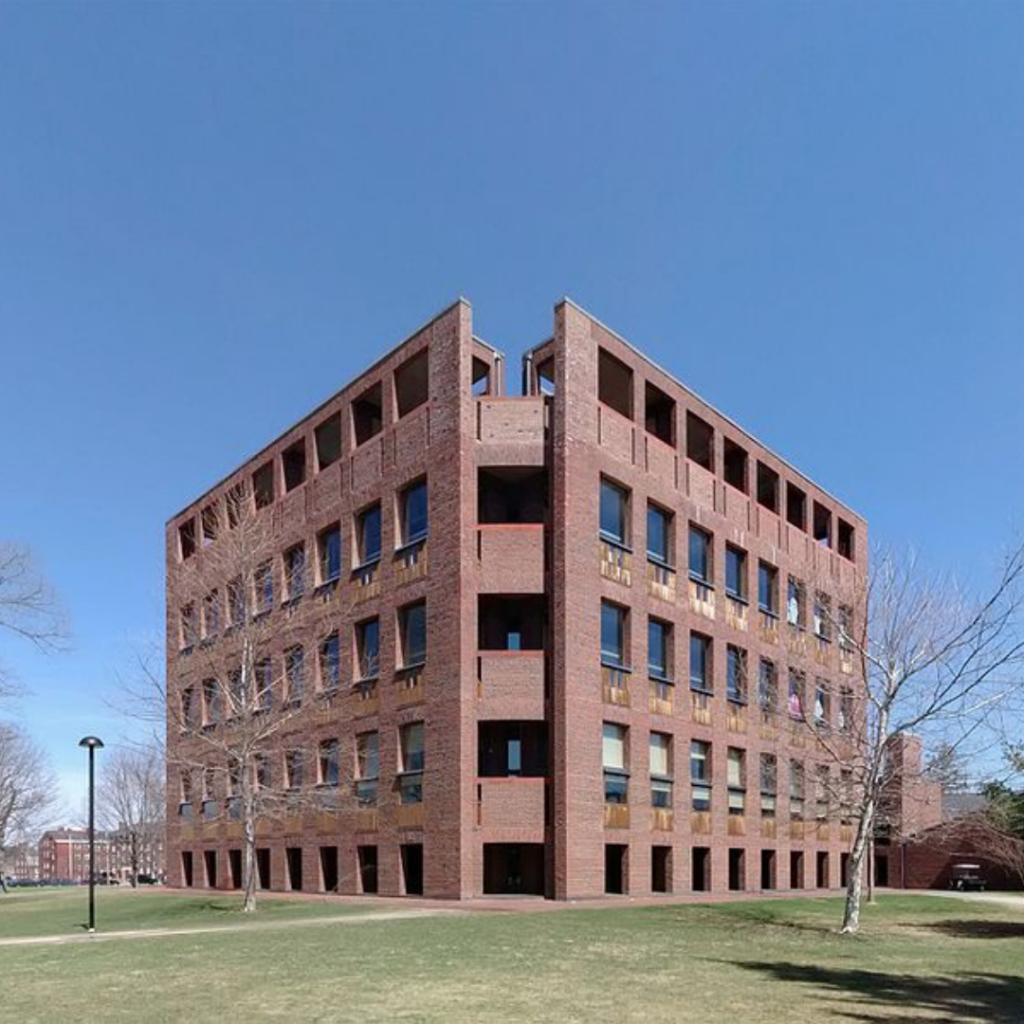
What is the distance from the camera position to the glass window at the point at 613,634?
31.7 meters

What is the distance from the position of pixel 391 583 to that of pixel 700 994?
21936 millimetres

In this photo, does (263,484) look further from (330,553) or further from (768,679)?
(768,679)

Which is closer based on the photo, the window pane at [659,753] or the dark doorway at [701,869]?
the window pane at [659,753]

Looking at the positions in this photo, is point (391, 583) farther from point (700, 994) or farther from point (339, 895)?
point (700, 994)

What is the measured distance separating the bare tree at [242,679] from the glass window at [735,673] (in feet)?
47.0

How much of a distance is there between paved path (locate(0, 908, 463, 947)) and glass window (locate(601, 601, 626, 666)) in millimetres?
9839

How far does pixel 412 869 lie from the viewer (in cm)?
3206

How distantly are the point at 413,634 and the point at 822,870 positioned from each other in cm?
2273

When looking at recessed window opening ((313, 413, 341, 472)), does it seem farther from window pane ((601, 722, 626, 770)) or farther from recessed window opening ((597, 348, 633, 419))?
window pane ((601, 722, 626, 770))

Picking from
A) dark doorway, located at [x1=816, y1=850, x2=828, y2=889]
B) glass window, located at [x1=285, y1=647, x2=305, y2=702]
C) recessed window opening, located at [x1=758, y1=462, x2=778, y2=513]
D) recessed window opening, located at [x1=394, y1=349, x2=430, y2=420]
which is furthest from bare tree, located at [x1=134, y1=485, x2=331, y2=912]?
dark doorway, located at [x1=816, y1=850, x2=828, y2=889]

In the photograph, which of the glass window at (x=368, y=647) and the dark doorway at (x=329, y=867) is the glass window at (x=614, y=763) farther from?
the dark doorway at (x=329, y=867)

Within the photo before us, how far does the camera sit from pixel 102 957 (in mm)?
16219

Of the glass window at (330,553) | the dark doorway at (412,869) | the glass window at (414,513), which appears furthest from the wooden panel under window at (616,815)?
the glass window at (330,553)

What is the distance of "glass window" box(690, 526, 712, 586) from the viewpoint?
122ft
